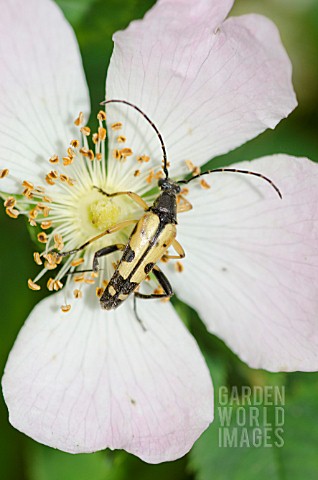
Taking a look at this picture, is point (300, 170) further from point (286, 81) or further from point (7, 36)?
point (7, 36)

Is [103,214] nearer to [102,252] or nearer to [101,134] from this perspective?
[102,252]

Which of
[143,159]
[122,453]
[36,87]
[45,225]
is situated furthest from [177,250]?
[122,453]

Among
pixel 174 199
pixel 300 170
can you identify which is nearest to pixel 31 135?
pixel 174 199

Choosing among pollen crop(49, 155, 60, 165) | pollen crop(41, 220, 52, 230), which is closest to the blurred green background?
pollen crop(49, 155, 60, 165)

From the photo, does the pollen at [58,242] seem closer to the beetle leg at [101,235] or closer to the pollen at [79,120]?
the beetle leg at [101,235]

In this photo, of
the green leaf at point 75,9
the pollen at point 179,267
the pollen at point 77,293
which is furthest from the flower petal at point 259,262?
the green leaf at point 75,9
